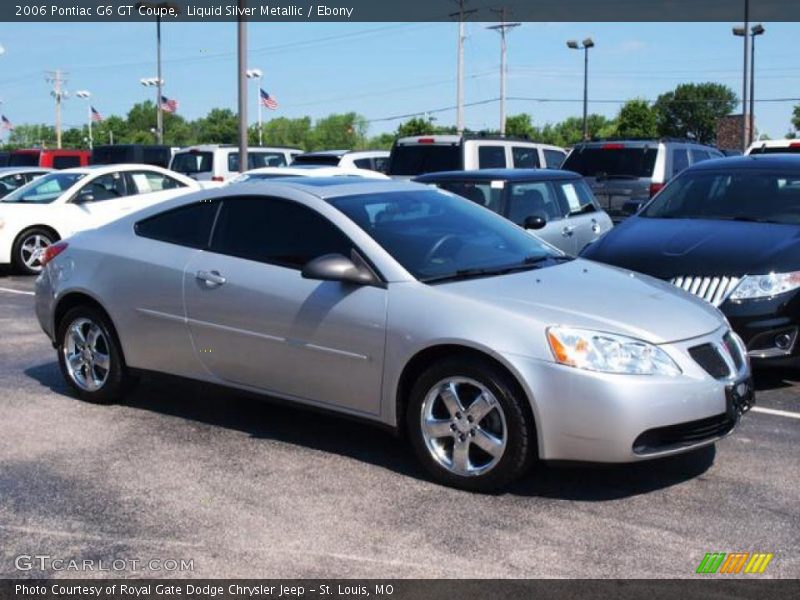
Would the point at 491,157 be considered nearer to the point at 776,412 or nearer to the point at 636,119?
the point at 776,412

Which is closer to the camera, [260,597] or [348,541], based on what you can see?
[260,597]

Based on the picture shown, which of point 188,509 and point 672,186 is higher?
point 672,186

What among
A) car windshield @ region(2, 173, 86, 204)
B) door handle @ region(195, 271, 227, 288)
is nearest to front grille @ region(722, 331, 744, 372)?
door handle @ region(195, 271, 227, 288)

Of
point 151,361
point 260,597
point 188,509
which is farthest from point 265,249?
point 260,597

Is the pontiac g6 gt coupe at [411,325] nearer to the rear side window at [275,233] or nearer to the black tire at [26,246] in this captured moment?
the rear side window at [275,233]

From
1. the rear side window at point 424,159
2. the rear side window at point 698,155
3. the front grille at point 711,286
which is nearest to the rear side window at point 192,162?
the rear side window at point 424,159

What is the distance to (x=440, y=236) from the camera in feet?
18.6

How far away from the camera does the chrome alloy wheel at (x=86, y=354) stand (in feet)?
21.5

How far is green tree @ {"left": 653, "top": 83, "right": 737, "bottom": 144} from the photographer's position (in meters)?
95.1

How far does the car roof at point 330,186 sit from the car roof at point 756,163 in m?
3.55

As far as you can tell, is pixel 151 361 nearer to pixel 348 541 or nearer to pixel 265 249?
pixel 265 249

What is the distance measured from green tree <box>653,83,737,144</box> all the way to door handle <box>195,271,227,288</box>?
92.9m

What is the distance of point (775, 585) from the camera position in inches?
153

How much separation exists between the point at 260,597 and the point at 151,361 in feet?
8.95
